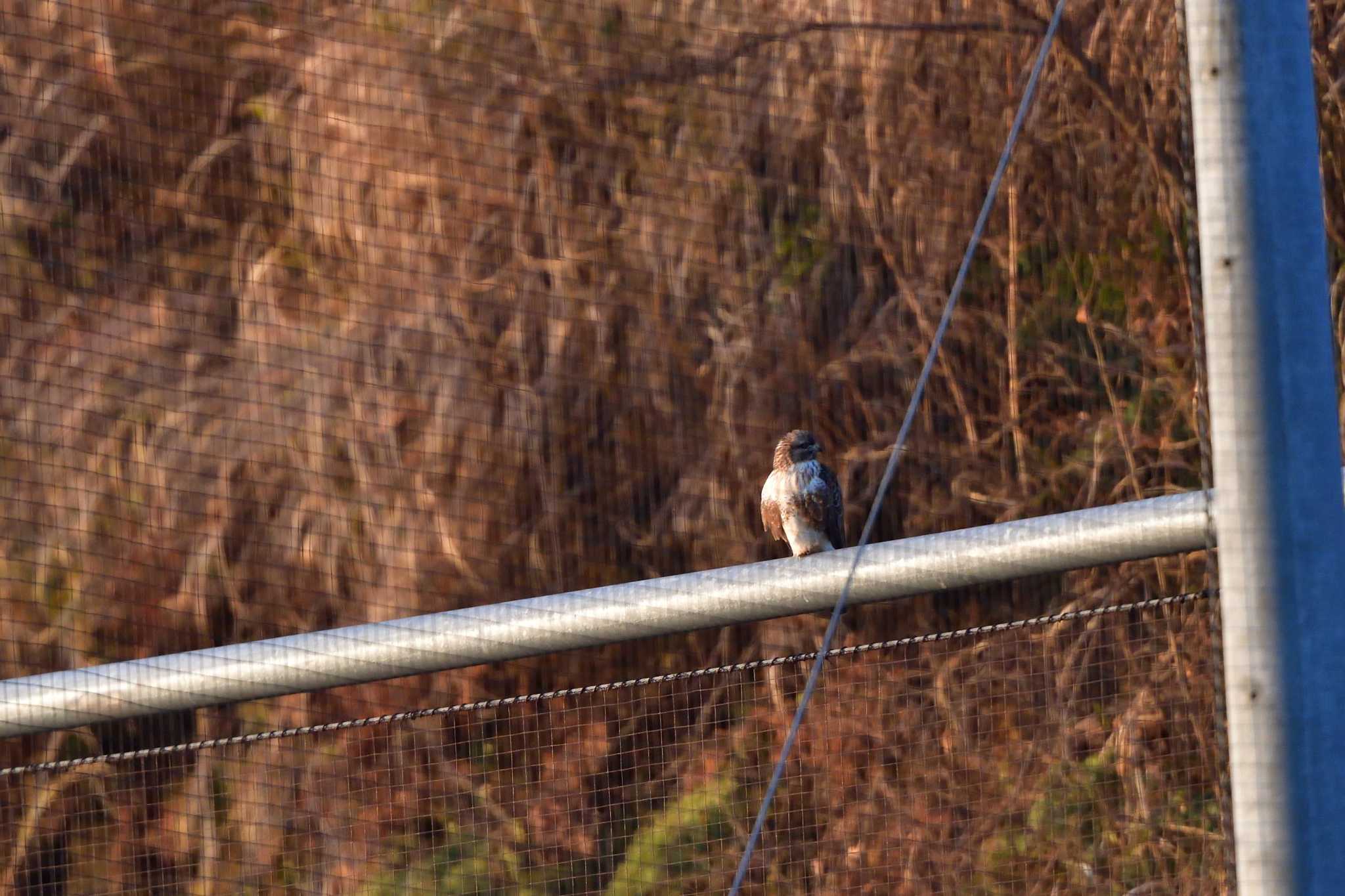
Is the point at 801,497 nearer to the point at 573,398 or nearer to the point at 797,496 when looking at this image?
the point at 797,496

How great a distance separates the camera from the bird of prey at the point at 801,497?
263 centimetres

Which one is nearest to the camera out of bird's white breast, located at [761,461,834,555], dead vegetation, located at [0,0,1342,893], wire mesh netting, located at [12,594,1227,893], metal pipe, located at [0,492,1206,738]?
metal pipe, located at [0,492,1206,738]

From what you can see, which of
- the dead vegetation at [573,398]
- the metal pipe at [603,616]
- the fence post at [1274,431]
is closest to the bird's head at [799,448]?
the dead vegetation at [573,398]

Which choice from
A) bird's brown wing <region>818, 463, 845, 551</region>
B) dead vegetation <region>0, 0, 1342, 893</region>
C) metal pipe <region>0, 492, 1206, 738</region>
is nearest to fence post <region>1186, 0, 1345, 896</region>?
metal pipe <region>0, 492, 1206, 738</region>

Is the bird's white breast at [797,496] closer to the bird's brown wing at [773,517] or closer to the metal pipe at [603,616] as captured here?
the bird's brown wing at [773,517]

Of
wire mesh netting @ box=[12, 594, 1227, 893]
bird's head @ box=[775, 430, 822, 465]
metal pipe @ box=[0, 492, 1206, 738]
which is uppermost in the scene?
bird's head @ box=[775, 430, 822, 465]

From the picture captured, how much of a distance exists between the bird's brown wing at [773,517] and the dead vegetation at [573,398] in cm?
16

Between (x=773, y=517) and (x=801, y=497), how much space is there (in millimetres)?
94

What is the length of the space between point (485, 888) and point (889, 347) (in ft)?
3.86

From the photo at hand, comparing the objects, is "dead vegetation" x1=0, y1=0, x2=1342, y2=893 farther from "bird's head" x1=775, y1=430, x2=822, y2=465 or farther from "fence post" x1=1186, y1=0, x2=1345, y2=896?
"fence post" x1=1186, y1=0, x2=1345, y2=896

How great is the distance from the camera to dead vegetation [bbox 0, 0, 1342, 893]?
2.46 m

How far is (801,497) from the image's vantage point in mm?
2631

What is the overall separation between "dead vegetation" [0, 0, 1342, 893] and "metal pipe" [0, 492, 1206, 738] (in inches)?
38.6

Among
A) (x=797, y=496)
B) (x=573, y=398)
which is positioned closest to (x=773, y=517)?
(x=797, y=496)
